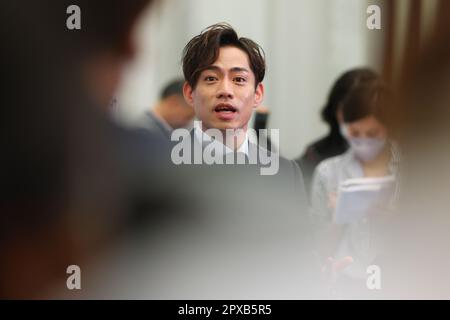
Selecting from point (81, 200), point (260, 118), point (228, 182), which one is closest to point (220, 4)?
point (260, 118)

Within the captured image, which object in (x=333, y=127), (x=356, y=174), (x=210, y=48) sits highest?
(x=210, y=48)

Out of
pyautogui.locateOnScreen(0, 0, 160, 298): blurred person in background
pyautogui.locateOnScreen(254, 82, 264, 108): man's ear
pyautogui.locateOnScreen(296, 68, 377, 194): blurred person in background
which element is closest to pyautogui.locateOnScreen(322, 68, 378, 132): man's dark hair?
pyautogui.locateOnScreen(296, 68, 377, 194): blurred person in background

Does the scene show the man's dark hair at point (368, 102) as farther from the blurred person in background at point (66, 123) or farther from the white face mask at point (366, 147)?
the blurred person in background at point (66, 123)

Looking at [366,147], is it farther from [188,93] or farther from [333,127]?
[188,93]

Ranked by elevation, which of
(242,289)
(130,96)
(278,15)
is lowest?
(242,289)

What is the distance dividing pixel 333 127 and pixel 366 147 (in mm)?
135

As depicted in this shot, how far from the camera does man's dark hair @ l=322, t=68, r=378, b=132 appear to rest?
243 cm

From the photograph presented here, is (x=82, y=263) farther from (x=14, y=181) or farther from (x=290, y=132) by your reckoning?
(x=290, y=132)

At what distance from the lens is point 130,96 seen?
242cm

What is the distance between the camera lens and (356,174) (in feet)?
8.04

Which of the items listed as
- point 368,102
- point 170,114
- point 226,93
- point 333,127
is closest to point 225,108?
point 226,93

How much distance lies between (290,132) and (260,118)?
0.11m

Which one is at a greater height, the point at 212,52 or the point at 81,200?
the point at 212,52

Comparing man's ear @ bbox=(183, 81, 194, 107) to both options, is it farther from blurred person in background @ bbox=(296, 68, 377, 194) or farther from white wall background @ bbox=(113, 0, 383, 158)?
blurred person in background @ bbox=(296, 68, 377, 194)
